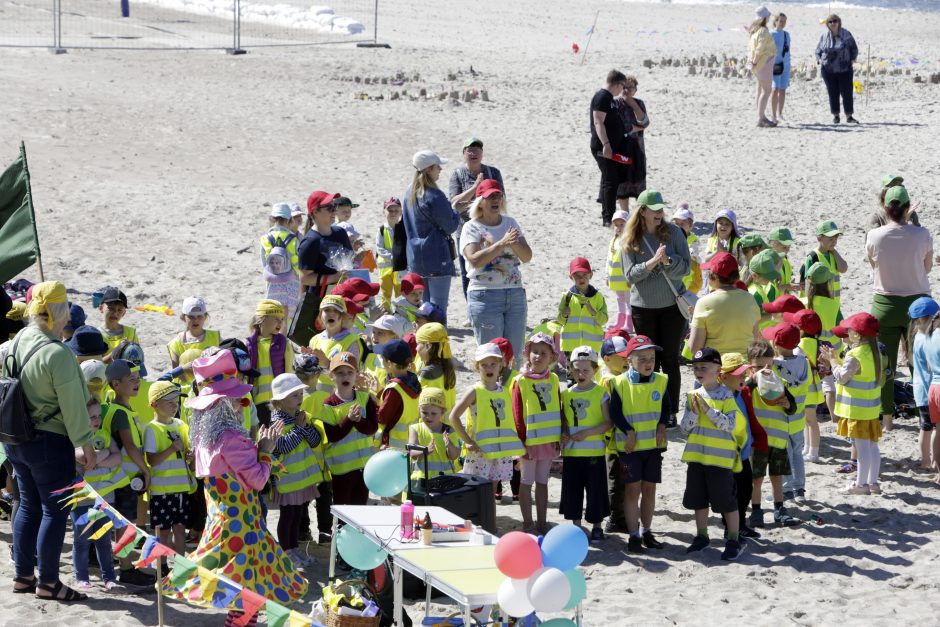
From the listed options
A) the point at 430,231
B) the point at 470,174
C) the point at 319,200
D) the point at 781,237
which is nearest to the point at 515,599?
the point at 319,200

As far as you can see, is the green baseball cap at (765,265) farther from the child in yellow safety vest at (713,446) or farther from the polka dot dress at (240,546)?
the polka dot dress at (240,546)

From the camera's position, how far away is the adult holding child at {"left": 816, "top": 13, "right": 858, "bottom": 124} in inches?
877

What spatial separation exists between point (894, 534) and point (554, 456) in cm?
236

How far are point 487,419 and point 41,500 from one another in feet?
9.14

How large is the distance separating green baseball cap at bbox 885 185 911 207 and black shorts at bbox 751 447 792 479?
8.67ft

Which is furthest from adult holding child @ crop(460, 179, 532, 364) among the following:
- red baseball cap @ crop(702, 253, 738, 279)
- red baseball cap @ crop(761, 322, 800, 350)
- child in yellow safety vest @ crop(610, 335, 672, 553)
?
red baseball cap @ crop(761, 322, 800, 350)

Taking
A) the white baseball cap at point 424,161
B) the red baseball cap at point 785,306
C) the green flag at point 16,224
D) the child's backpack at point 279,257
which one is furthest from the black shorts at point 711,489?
the child's backpack at point 279,257

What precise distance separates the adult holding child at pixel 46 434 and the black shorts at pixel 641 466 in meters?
3.38

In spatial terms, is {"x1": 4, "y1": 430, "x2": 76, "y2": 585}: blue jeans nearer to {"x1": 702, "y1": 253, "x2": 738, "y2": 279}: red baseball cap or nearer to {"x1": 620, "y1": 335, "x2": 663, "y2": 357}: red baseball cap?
{"x1": 620, "y1": 335, "x2": 663, "y2": 357}: red baseball cap

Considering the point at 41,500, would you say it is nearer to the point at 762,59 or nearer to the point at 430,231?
the point at 430,231

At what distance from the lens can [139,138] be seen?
21.4 meters

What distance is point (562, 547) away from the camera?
6.23 meters

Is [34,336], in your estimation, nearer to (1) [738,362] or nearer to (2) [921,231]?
(1) [738,362]

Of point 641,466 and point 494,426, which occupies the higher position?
point 494,426
